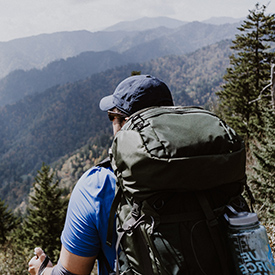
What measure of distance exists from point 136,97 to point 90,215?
660mm

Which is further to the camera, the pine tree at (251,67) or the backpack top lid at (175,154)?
the pine tree at (251,67)

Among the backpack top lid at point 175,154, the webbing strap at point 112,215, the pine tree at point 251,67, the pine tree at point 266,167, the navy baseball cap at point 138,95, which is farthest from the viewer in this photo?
the pine tree at point 251,67

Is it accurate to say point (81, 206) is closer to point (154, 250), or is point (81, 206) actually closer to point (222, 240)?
point (154, 250)

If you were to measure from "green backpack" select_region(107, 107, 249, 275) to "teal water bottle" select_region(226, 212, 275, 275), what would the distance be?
54 mm

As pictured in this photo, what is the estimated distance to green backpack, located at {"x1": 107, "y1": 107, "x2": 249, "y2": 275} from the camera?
1.22 metres

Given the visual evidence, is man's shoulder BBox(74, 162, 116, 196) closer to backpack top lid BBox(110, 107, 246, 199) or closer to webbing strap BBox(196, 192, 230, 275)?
backpack top lid BBox(110, 107, 246, 199)

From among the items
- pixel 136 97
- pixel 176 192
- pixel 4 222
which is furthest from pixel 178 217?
pixel 4 222

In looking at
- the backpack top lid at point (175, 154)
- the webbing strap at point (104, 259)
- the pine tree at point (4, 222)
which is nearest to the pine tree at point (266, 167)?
the backpack top lid at point (175, 154)

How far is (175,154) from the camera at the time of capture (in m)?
1.22

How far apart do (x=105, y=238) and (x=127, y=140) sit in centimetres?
50

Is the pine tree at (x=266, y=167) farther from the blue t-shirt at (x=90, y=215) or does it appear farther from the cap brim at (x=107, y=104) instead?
the blue t-shirt at (x=90, y=215)

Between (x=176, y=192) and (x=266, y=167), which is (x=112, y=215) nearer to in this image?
(x=176, y=192)

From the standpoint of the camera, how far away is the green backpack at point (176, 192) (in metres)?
1.22

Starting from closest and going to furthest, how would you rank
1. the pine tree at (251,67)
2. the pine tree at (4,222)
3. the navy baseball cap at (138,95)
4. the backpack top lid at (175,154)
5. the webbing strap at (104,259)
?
the backpack top lid at (175,154) → the webbing strap at (104,259) → the navy baseball cap at (138,95) → the pine tree at (251,67) → the pine tree at (4,222)
